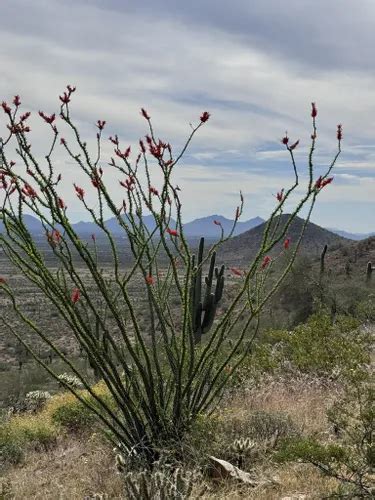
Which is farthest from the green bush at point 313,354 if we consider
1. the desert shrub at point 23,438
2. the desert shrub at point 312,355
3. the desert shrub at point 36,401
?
the desert shrub at point 36,401

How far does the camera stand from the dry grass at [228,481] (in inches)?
170

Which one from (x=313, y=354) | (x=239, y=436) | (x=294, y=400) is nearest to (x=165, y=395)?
(x=239, y=436)

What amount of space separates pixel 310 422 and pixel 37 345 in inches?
1141

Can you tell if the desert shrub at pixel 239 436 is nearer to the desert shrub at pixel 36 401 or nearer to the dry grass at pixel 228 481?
the dry grass at pixel 228 481

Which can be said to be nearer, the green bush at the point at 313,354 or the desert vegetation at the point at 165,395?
the desert vegetation at the point at 165,395

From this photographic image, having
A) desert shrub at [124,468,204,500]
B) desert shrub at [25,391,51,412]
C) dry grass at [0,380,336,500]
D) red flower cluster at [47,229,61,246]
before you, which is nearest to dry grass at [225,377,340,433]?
dry grass at [0,380,336,500]

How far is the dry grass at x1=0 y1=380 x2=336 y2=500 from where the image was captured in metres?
4.33

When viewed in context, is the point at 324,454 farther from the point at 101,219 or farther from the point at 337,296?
the point at 337,296

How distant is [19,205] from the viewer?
475cm

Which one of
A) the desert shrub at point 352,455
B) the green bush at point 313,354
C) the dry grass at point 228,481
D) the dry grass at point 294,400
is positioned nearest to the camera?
the desert shrub at point 352,455

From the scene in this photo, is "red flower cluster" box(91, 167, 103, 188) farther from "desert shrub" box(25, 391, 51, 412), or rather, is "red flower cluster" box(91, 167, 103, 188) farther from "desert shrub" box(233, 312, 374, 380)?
"desert shrub" box(25, 391, 51, 412)

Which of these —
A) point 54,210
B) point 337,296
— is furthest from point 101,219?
point 337,296

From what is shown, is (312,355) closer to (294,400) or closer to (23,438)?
(294,400)

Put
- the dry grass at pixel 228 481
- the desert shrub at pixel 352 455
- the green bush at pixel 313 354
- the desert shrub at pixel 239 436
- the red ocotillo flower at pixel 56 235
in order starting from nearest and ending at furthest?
the desert shrub at pixel 352 455 < the dry grass at pixel 228 481 < the red ocotillo flower at pixel 56 235 < the desert shrub at pixel 239 436 < the green bush at pixel 313 354
